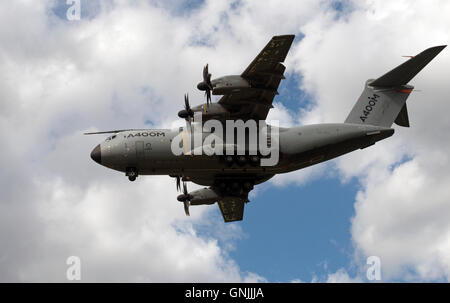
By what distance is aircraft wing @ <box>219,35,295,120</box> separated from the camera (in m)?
23.9

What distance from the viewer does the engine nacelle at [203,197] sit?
30.6 m

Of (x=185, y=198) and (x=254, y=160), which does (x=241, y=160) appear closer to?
(x=254, y=160)

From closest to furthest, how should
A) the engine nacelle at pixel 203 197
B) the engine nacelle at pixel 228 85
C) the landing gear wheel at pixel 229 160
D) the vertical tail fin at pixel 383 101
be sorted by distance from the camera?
the engine nacelle at pixel 228 85, the landing gear wheel at pixel 229 160, the vertical tail fin at pixel 383 101, the engine nacelle at pixel 203 197

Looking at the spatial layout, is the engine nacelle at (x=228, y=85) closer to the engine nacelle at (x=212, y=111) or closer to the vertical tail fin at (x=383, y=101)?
the engine nacelle at (x=212, y=111)

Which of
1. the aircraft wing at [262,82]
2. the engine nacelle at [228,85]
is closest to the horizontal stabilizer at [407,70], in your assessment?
the aircraft wing at [262,82]

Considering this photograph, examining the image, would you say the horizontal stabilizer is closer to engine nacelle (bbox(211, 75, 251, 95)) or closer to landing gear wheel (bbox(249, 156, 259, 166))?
landing gear wheel (bbox(249, 156, 259, 166))

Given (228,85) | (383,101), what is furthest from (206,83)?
(383,101)

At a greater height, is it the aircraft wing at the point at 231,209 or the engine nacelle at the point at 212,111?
the engine nacelle at the point at 212,111

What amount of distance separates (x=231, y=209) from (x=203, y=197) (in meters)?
1.76

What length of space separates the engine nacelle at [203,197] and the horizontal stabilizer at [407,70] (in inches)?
359

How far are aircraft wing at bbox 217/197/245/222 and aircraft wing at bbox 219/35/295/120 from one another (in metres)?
5.63

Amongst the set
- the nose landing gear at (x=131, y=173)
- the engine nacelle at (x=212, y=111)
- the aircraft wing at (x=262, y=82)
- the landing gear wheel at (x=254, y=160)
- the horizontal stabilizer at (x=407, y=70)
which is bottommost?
the nose landing gear at (x=131, y=173)
